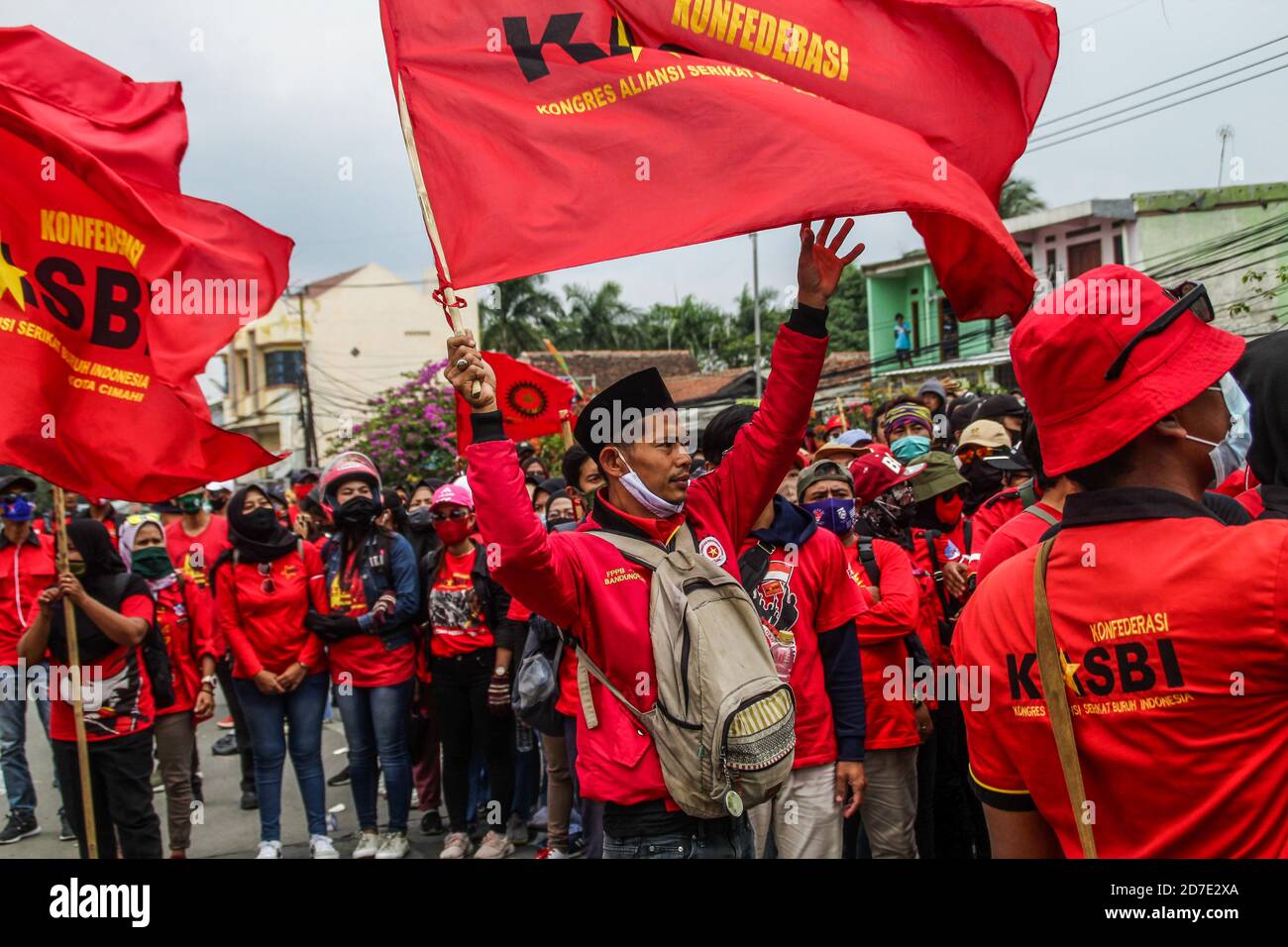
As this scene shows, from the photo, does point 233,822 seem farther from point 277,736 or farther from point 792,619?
point 792,619

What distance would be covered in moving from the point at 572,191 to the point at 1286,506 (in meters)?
2.10

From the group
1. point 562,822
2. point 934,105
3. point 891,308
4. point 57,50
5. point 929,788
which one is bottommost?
point 562,822

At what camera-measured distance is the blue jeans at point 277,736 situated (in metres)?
7.13

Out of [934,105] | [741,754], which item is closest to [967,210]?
[934,105]

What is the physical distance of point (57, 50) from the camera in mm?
4973

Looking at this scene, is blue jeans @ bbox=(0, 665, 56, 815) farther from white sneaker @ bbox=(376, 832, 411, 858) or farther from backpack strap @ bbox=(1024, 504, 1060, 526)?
backpack strap @ bbox=(1024, 504, 1060, 526)

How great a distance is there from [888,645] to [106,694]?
163 inches

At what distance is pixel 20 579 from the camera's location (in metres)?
7.59

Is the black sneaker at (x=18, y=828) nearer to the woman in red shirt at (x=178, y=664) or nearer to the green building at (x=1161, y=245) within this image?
the woman in red shirt at (x=178, y=664)

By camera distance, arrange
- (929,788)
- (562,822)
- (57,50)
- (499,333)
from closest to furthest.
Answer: (57,50) < (929,788) < (562,822) < (499,333)

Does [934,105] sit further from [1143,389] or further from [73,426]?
[73,426]

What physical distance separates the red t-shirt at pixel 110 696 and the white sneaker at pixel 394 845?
1.76 metres

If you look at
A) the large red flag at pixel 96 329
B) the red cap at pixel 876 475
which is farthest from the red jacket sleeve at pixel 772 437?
the large red flag at pixel 96 329

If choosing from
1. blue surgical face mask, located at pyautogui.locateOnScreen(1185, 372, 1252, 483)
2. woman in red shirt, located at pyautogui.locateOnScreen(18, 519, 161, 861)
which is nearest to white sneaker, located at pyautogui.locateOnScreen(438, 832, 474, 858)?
woman in red shirt, located at pyautogui.locateOnScreen(18, 519, 161, 861)
